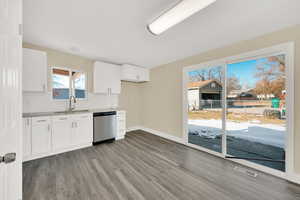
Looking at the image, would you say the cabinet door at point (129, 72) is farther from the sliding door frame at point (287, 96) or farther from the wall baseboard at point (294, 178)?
the wall baseboard at point (294, 178)

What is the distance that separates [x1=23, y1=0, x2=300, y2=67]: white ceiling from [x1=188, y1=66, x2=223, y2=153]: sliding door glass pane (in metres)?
0.65

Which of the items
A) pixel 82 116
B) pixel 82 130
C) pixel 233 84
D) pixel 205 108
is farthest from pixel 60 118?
pixel 233 84

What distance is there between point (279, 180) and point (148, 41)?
3.37 meters

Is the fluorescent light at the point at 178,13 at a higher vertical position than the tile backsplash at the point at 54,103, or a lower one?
higher

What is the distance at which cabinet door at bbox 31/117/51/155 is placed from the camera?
2.41 m

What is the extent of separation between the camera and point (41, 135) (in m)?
2.49

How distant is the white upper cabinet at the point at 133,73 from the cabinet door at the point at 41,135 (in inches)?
94.3

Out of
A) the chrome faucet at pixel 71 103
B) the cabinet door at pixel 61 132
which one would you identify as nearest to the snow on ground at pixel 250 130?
Result: the cabinet door at pixel 61 132

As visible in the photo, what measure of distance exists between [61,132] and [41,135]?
1.12ft

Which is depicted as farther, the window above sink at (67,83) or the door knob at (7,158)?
the window above sink at (67,83)

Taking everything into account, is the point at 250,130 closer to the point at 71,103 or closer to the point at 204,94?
the point at 204,94

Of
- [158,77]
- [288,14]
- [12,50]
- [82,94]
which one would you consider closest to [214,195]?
[12,50]

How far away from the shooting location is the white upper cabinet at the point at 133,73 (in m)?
→ 4.01

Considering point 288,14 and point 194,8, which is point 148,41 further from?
point 288,14
